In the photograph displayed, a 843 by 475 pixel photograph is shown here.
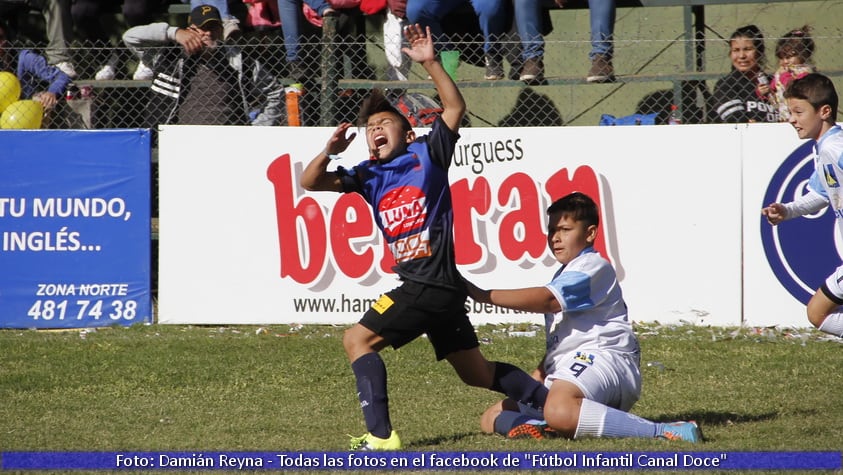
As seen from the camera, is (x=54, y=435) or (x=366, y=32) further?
(x=366, y=32)

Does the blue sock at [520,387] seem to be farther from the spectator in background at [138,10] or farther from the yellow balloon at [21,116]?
the spectator in background at [138,10]

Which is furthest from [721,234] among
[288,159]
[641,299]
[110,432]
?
[110,432]

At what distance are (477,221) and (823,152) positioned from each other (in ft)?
11.3

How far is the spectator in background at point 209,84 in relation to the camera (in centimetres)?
1021

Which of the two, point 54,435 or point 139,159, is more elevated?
point 139,159

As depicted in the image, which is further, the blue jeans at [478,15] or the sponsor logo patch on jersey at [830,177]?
the blue jeans at [478,15]

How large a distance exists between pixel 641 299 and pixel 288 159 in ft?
10.5

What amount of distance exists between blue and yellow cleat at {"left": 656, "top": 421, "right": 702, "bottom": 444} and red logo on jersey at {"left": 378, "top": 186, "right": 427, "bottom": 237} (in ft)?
4.97

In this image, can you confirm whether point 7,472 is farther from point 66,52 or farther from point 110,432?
point 66,52

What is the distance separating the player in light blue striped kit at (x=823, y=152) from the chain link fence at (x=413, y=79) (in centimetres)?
278

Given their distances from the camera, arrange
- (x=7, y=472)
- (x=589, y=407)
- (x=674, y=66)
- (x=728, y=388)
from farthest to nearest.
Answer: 1. (x=674, y=66)
2. (x=728, y=388)
3. (x=589, y=407)
4. (x=7, y=472)

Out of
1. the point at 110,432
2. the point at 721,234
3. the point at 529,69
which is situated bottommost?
the point at 110,432

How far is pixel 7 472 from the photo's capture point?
4.88 m

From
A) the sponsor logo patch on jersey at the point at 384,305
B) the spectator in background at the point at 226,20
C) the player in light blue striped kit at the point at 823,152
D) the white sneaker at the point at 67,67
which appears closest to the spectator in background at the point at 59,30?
the white sneaker at the point at 67,67
